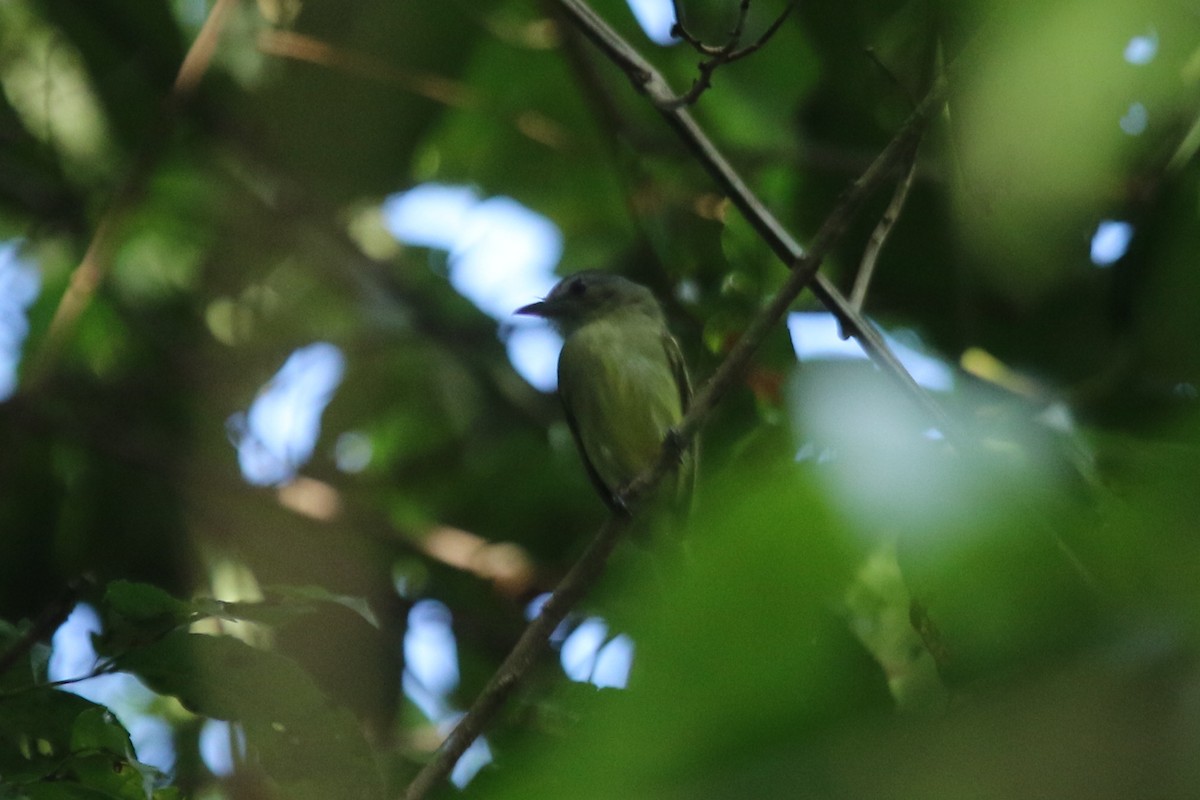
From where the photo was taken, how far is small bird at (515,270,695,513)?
5039 mm

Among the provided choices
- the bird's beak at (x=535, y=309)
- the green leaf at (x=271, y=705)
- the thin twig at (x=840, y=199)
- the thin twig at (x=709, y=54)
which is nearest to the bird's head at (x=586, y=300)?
the bird's beak at (x=535, y=309)

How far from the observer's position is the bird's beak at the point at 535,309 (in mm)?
5465

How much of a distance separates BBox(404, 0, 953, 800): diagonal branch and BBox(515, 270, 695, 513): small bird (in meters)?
1.92

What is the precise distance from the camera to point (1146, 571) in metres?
0.56

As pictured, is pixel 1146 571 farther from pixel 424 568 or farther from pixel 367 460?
pixel 367 460

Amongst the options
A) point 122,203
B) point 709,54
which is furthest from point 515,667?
point 122,203

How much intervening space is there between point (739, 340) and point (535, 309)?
2878mm

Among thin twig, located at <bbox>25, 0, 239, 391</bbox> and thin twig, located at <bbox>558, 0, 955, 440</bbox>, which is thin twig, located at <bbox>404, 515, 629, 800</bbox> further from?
thin twig, located at <bbox>25, 0, 239, 391</bbox>

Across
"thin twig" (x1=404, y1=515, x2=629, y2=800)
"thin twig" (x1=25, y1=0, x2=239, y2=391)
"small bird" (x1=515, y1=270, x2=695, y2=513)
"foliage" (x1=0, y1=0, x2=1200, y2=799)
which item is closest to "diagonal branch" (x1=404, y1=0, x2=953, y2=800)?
"thin twig" (x1=404, y1=515, x2=629, y2=800)

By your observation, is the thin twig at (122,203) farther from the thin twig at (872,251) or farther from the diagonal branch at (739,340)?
the thin twig at (872,251)

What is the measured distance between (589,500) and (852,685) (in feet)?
14.6

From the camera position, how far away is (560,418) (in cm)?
561

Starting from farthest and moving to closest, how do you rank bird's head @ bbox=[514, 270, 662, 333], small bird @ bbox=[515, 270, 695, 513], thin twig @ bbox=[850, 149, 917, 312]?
bird's head @ bbox=[514, 270, 662, 333]
small bird @ bbox=[515, 270, 695, 513]
thin twig @ bbox=[850, 149, 917, 312]

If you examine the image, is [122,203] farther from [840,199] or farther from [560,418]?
[840,199]
